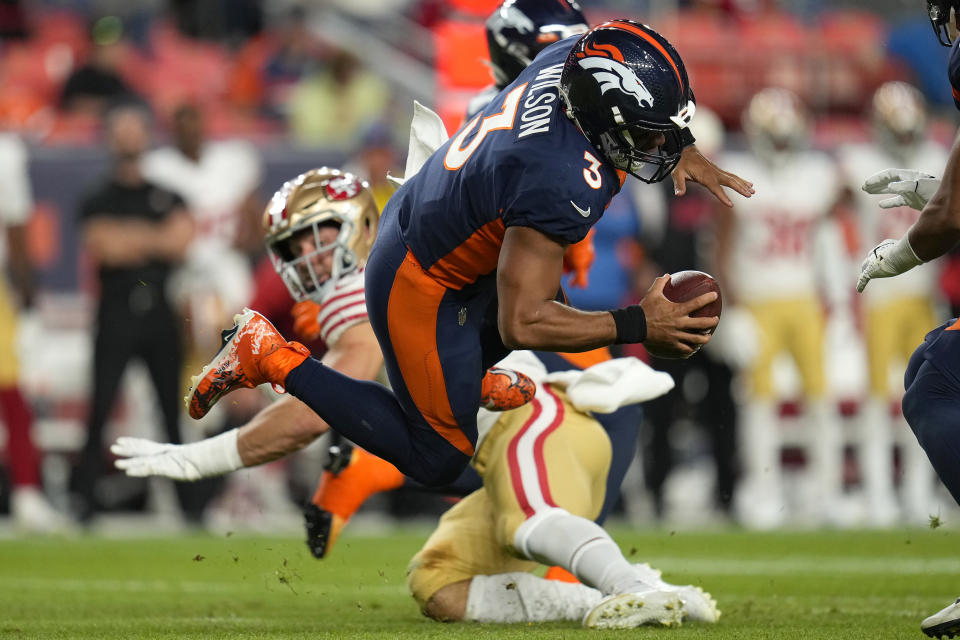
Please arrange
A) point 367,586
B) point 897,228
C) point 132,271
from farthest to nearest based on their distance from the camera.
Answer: point 897,228 → point 132,271 → point 367,586

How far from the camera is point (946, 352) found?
4.02 m

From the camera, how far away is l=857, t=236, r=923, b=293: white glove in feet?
13.3

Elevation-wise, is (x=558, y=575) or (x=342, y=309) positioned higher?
(x=342, y=309)

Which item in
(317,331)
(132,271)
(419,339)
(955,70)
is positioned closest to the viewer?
(955,70)

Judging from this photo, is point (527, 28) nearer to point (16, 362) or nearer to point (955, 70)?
point (955, 70)

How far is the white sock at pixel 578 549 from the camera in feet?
13.7

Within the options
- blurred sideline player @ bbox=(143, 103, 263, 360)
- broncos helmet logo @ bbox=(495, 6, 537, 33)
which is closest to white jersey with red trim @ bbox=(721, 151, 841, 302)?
blurred sideline player @ bbox=(143, 103, 263, 360)

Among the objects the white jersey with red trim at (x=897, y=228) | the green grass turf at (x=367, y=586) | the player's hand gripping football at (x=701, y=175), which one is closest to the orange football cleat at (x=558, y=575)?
the green grass turf at (x=367, y=586)

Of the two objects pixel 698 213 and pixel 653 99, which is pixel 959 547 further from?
pixel 653 99

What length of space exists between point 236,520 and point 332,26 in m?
4.66

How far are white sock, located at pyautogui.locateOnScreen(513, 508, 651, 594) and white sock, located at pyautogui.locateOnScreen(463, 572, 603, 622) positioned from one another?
19 centimetres

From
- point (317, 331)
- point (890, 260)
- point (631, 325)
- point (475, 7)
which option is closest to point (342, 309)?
point (317, 331)

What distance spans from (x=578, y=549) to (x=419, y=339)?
73 cm

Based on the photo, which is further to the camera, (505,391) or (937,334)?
(505,391)
